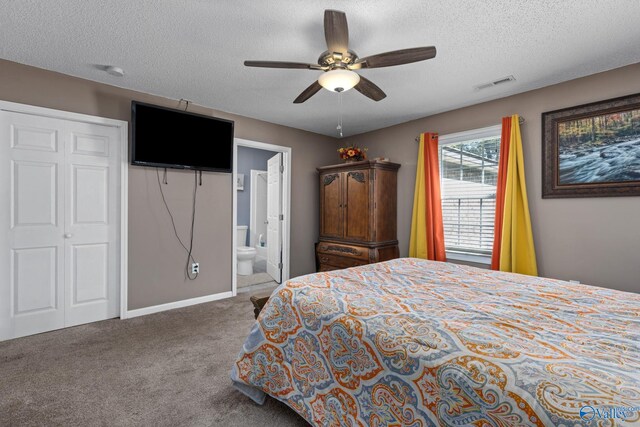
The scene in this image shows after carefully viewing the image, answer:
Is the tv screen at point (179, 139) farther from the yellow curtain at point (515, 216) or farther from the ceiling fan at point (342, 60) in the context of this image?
the yellow curtain at point (515, 216)

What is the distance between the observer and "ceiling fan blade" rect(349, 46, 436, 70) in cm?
185

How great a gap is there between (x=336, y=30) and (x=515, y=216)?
2539 mm

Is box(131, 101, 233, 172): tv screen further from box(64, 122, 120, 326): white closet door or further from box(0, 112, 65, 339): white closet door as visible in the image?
box(0, 112, 65, 339): white closet door

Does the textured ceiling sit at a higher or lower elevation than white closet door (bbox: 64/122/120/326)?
higher

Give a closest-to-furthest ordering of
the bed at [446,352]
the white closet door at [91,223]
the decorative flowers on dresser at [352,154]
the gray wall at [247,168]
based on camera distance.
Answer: the bed at [446,352], the white closet door at [91,223], the decorative flowers on dresser at [352,154], the gray wall at [247,168]

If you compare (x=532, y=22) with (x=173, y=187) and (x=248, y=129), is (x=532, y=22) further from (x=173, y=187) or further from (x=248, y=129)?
(x=173, y=187)

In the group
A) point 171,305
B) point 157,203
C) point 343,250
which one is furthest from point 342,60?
point 171,305

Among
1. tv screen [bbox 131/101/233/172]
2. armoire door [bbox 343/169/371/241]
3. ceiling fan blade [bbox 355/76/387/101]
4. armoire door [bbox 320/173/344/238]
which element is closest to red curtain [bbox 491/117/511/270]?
armoire door [bbox 343/169/371/241]

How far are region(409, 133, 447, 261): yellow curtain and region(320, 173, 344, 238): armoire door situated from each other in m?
1.02

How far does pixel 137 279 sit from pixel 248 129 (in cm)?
225

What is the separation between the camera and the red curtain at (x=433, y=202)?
369cm

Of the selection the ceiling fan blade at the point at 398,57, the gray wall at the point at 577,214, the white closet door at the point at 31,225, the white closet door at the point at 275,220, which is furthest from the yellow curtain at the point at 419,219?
the white closet door at the point at 31,225

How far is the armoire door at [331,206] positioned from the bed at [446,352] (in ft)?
7.76

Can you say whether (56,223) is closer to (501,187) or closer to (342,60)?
(342,60)
